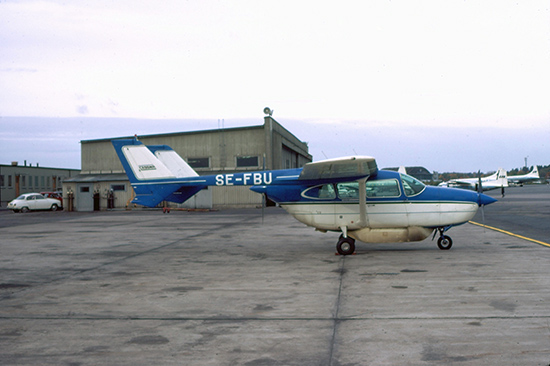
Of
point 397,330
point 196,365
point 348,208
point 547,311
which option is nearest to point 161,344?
point 196,365

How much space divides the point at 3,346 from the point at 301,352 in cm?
333

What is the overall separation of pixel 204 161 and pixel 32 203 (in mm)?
15551

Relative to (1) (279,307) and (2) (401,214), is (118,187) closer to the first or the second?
(2) (401,214)

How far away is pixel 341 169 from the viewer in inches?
444

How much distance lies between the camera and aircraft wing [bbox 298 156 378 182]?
416 inches

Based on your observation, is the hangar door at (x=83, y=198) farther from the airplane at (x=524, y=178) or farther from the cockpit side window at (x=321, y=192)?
the airplane at (x=524, y=178)

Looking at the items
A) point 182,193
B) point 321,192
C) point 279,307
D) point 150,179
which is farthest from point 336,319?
point 150,179

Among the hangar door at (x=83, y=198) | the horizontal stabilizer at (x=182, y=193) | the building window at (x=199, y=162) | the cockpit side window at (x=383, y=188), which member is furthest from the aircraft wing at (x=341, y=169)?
the hangar door at (x=83, y=198)

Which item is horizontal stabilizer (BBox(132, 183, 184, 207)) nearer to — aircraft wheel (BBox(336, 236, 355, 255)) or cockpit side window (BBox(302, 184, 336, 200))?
cockpit side window (BBox(302, 184, 336, 200))

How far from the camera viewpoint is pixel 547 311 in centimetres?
588

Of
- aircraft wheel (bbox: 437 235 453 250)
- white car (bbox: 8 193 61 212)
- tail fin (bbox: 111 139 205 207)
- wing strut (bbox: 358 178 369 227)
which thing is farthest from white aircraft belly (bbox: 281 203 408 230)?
white car (bbox: 8 193 61 212)

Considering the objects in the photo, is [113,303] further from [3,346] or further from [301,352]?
[301,352]

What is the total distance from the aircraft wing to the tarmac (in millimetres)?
2123

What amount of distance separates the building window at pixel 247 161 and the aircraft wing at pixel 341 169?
25747mm
